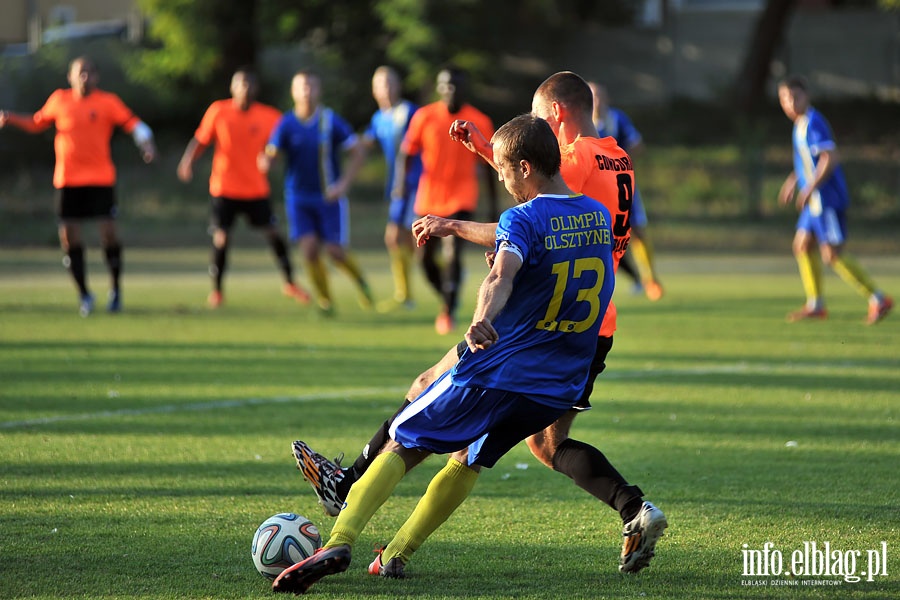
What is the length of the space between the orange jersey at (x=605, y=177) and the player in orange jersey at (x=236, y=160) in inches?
341

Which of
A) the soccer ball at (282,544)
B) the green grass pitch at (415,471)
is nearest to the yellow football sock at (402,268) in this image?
the green grass pitch at (415,471)

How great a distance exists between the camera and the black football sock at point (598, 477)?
4.67 metres

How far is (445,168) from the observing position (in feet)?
38.4

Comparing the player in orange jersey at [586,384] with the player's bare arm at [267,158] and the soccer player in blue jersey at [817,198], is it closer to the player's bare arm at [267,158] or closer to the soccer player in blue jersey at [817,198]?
the soccer player in blue jersey at [817,198]

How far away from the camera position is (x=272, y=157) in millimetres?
12672

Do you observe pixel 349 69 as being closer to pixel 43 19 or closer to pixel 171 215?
pixel 171 215

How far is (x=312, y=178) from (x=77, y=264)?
258cm

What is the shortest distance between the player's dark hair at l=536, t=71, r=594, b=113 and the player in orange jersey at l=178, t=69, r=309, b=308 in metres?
8.61

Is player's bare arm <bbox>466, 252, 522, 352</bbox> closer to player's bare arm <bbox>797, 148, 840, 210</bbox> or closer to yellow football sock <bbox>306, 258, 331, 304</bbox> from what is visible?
player's bare arm <bbox>797, 148, 840, 210</bbox>

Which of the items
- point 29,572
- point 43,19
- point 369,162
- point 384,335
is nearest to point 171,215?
point 369,162

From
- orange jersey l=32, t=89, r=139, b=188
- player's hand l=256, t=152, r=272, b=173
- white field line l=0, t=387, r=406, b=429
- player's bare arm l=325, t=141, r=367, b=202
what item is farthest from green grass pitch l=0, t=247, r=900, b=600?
player's hand l=256, t=152, r=272, b=173

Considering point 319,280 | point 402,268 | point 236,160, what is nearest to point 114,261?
point 236,160

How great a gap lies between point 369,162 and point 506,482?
24.6m

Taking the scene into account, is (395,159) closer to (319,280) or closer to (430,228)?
(319,280)
